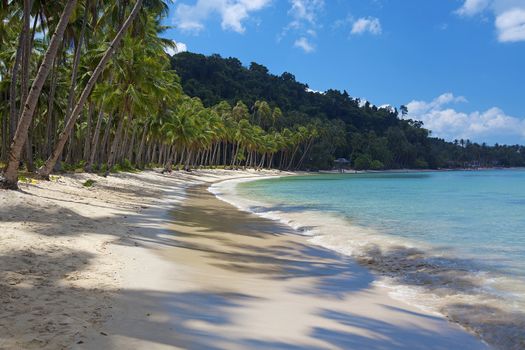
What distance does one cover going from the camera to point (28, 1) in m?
16.4

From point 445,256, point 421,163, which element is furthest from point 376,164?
point 445,256

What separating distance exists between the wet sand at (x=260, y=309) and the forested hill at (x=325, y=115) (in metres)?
109

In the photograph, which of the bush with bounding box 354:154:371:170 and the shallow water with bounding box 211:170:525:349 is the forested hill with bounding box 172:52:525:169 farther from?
the shallow water with bounding box 211:170:525:349

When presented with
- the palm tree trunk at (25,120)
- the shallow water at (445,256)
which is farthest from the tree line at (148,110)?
the shallow water at (445,256)

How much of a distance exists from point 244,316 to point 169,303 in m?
0.99

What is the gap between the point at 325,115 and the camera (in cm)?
15788

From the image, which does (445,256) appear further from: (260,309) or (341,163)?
(341,163)

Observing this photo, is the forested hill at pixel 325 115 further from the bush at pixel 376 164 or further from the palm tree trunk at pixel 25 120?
the palm tree trunk at pixel 25 120

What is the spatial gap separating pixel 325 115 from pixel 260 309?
15580 cm

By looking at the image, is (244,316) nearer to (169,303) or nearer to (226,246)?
(169,303)

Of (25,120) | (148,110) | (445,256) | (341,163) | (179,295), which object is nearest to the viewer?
(179,295)

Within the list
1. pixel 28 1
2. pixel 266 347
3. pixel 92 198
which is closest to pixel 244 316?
pixel 266 347

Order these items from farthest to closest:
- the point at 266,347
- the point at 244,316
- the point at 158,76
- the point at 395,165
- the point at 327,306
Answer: the point at 395,165, the point at 158,76, the point at 327,306, the point at 244,316, the point at 266,347

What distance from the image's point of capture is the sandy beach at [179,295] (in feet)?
14.4
